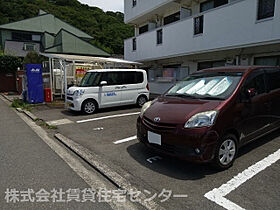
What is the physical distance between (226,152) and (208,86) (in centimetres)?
125

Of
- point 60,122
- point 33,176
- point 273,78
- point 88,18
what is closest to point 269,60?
point 273,78

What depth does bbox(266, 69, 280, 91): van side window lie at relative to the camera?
382cm

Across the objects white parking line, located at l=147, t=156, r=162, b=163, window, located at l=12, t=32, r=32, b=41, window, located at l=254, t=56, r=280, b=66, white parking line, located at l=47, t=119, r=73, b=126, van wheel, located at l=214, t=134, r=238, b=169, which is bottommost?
white parking line, located at l=147, t=156, r=162, b=163

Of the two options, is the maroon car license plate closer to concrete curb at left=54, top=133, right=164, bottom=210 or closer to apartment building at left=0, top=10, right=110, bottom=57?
concrete curb at left=54, top=133, right=164, bottom=210

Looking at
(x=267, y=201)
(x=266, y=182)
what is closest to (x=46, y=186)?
(x=267, y=201)

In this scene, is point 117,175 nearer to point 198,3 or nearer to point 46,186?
point 46,186

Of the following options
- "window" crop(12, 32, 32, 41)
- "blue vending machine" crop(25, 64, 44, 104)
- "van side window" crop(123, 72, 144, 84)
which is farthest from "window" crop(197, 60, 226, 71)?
"window" crop(12, 32, 32, 41)

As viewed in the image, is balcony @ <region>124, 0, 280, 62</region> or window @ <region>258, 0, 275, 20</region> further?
balcony @ <region>124, 0, 280, 62</region>

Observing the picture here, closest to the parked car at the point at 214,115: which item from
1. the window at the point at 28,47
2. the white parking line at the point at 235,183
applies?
the white parking line at the point at 235,183

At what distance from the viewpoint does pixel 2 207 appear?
84.2 inches

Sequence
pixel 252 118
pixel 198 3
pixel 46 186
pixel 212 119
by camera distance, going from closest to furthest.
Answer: pixel 46 186, pixel 212 119, pixel 252 118, pixel 198 3

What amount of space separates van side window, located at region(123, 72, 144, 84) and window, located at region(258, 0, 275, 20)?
4749 mm

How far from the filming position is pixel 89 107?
7.06 m

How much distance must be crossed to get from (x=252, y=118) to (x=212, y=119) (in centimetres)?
106
